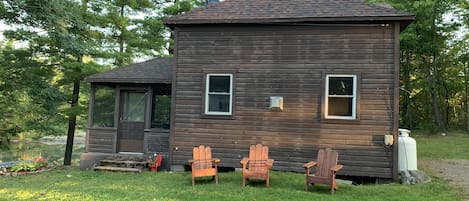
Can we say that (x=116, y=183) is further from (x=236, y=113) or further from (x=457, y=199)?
(x=457, y=199)

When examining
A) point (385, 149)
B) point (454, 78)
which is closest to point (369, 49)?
point (385, 149)

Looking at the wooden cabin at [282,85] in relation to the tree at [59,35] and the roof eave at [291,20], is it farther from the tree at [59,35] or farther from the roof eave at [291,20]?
the tree at [59,35]

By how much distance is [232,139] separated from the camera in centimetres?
874

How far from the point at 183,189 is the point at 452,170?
707 cm

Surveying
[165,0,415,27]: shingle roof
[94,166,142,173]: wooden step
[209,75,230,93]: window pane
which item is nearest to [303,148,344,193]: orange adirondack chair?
[209,75,230,93]: window pane

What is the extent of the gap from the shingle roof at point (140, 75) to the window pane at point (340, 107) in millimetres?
4352

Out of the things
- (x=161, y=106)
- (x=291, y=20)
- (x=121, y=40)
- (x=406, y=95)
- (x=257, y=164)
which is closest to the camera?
(x=257, y=164)

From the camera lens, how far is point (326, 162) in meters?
6.60

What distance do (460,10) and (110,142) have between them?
2147 centimetres

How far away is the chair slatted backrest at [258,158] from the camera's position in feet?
23.2

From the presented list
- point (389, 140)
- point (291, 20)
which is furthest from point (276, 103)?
point (389, 140)

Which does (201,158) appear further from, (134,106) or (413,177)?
(413,177)

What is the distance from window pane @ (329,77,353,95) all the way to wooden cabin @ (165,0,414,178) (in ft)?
0.07

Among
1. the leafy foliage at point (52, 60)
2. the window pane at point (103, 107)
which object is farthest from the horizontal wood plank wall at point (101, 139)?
the leafy foliage at point (52, 60)
